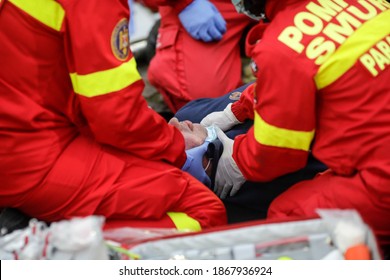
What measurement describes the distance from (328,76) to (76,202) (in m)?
0.62

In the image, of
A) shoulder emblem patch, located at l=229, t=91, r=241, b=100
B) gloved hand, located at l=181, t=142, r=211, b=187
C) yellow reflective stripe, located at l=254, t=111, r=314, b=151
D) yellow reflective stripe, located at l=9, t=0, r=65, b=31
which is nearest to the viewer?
yellow reflective stripe, located at l=9, t=0, r=65, b=31

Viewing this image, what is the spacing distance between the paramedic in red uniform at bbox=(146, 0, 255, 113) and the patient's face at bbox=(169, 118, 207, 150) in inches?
21.8

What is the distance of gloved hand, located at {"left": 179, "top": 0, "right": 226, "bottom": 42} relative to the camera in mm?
2148

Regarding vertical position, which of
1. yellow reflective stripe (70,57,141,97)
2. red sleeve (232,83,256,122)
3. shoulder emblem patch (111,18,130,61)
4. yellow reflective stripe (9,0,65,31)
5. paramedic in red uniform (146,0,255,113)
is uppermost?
yellow reflective stripe (9,0,65,31)

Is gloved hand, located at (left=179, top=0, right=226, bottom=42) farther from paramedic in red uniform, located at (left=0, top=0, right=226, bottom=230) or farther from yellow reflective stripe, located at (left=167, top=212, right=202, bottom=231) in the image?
yellow reflective stripe, located at (left=167, top=212, right=202, bottom=231)

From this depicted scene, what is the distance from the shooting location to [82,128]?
1.32 metres

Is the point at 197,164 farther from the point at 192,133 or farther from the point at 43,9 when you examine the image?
the point at 43,9

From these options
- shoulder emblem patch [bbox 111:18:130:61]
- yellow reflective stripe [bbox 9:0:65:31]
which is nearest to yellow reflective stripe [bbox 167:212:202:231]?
shoulder emblem patch [bbox 111:18:130:61]

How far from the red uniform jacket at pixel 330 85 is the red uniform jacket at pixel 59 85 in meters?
0.30

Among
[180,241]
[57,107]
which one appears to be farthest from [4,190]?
[180,241]

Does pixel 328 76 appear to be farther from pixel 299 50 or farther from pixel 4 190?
pixel 4 190

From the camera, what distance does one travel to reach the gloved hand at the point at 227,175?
1463 millimetres

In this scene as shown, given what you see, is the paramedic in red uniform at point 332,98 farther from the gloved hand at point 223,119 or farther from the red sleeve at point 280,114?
the gloved hand at point 223,119

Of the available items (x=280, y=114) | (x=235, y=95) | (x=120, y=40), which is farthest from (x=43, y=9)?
(x=235, y=95)
